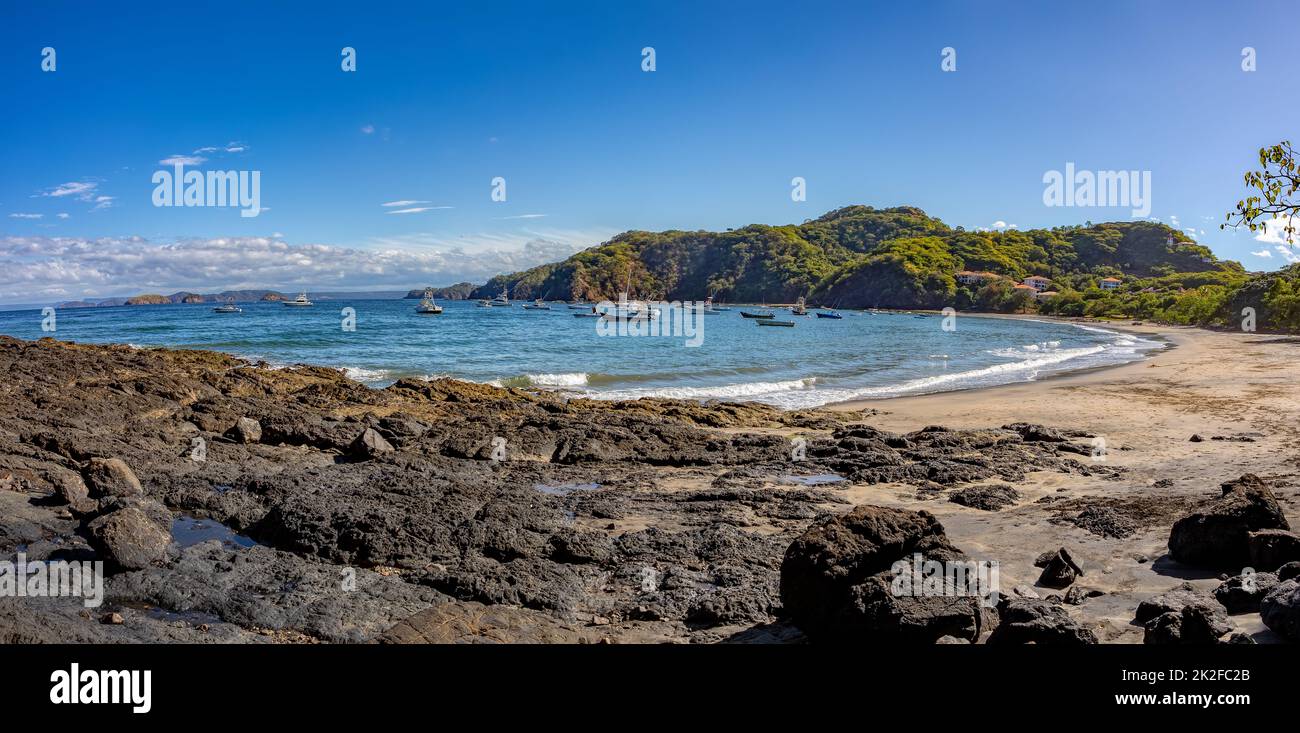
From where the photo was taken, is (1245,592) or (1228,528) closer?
(1245,592)

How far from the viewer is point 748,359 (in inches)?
1395

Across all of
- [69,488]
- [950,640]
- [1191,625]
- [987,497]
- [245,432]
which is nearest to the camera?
[1191,625]

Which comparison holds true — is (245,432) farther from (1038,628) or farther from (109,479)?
(1038,628)

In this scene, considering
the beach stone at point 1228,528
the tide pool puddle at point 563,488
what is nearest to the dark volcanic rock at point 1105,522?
the beach stone at point 1228,528

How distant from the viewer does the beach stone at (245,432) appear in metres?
12.8

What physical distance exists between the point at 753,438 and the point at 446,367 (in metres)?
20.2

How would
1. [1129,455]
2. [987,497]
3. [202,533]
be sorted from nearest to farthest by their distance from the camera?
[202,533], [987,497], [1129,455]

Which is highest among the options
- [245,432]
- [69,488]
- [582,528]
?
[245,432]

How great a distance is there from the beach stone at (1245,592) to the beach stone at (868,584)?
2.04 metres

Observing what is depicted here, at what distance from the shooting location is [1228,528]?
22.7 feet

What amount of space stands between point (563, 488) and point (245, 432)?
586 centimetres

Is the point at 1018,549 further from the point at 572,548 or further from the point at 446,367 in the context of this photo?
the point at 446,367

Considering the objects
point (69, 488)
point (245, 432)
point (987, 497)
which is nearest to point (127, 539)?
point (69, 488)
